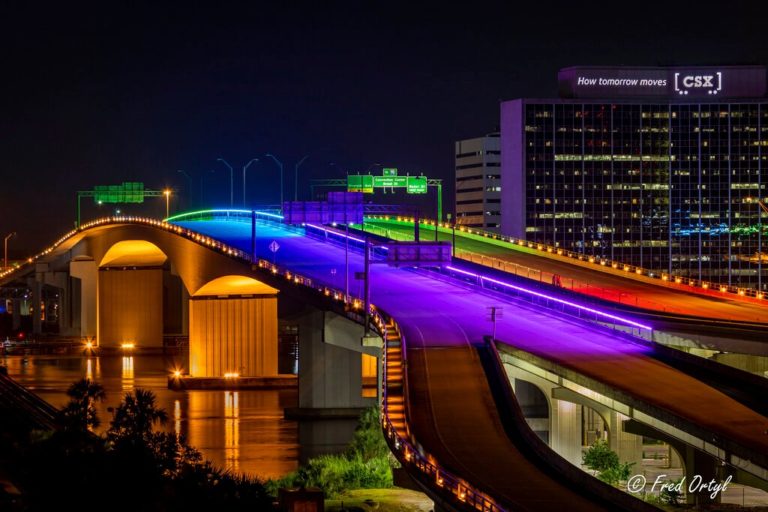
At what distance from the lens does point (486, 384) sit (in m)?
54.0

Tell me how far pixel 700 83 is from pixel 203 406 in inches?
4355

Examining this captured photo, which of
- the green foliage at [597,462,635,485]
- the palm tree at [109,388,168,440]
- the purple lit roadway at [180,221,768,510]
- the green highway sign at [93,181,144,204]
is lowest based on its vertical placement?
the green foliage at [597,462,635,485]

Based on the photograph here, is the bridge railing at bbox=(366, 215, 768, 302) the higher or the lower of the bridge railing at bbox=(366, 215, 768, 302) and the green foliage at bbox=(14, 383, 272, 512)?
the higher

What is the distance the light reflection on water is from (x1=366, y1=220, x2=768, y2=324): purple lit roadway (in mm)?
21452

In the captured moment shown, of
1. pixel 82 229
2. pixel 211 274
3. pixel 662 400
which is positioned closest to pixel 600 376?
pixel 662 400

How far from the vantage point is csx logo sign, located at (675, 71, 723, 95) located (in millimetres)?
187500

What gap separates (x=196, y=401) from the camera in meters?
100

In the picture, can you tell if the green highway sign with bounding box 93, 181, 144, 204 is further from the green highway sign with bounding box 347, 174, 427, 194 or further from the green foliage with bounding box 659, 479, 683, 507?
the green foliage with bounding box 659, 479, 683, 507

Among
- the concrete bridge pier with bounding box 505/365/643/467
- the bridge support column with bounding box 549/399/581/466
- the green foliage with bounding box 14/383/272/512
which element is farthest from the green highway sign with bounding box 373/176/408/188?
the green foliage with bounding box 14/383/272/512

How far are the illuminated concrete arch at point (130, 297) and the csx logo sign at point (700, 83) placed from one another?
246 ft

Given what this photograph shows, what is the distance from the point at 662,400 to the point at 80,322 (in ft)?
453

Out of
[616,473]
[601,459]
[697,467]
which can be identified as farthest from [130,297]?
[697,467]

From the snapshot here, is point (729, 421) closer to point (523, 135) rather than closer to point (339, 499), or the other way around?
point (339, 499)

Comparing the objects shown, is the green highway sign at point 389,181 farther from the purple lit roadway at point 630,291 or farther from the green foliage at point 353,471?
the green foliage at point 353,471
